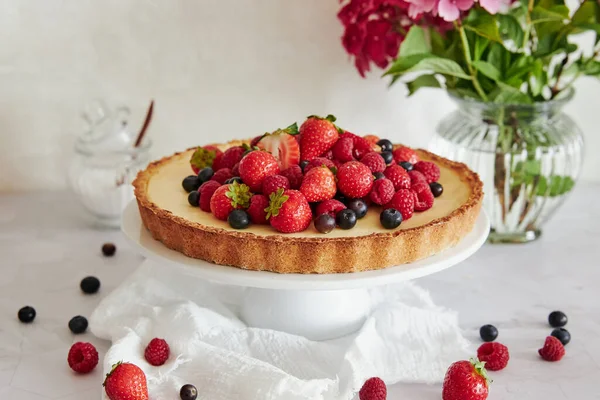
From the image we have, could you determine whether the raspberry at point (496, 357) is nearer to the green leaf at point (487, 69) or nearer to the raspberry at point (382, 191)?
the raspberry at point (382, 191)

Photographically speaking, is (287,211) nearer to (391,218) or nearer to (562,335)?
(391,218)

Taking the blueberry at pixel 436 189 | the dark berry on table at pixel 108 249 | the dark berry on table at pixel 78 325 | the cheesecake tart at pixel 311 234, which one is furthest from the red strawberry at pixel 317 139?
the dark berry on table at pixel 108 249

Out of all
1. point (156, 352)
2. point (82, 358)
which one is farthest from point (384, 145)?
point (82, 358)

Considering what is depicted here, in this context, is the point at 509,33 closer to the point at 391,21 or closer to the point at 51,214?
the point at 391,21

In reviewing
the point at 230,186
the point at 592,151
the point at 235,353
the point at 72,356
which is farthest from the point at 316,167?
the point at 592,151

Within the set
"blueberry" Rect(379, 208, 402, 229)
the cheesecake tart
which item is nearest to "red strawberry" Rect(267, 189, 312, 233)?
the cheesecake tart

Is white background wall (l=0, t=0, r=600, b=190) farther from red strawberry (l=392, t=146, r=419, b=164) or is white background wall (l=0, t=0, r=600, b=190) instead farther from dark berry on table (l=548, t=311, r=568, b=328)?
dark berry on table (l=548, t=311, r=568, b=328)

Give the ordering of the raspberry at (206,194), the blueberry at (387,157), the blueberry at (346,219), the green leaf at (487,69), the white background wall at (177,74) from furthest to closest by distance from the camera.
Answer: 1. the white background wall at (177,74)
2. the green leaf at (487,69)
3. the blueberry at (387,157)
4. the raspberry at (206,194)
5. the blueberry at (346,219)
